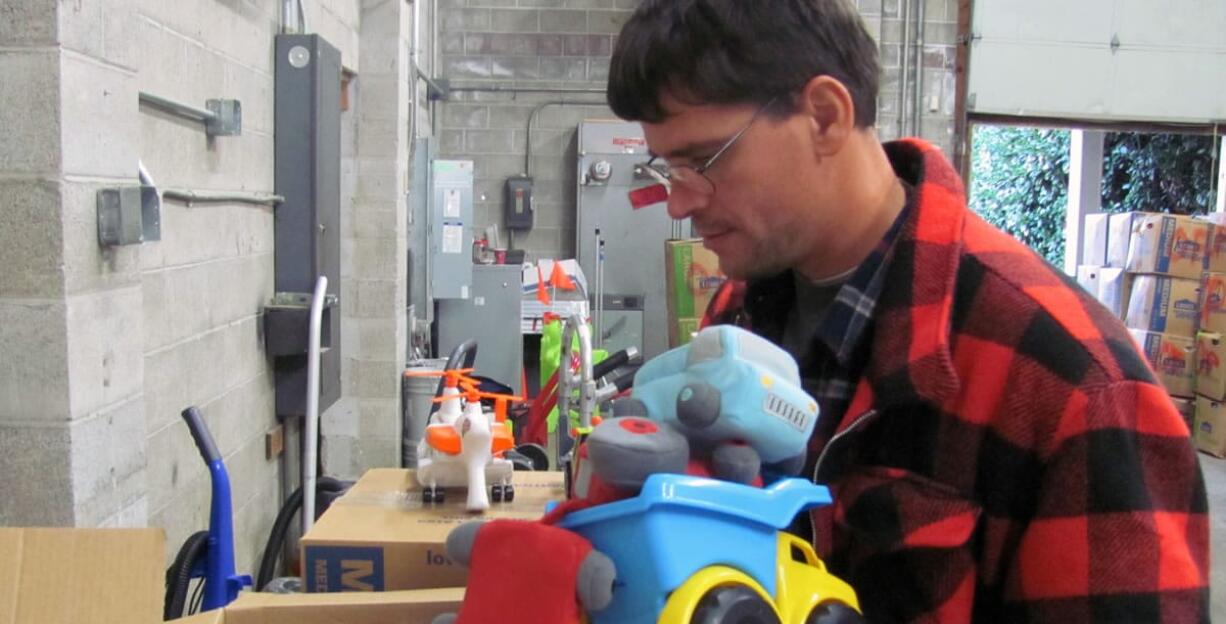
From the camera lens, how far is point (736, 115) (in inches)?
37.2

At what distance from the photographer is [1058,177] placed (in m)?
9.48

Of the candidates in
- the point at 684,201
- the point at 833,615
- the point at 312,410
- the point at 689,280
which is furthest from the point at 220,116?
the point at 689,280

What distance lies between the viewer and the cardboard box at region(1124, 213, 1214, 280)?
5.66m

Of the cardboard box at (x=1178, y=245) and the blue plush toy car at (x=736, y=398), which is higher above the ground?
the cardboard box at (x=1178, y=245)

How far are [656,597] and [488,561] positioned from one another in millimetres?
135

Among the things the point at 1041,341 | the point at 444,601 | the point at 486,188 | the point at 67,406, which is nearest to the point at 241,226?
the point at 67,406

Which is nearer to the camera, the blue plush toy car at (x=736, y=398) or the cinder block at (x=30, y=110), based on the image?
the blue plush toy car at (x=736, y=398)

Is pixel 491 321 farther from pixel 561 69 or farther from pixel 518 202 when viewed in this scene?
pixel 561 69

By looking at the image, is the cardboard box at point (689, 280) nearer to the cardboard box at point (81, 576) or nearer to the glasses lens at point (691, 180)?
the glasses lens at point (691, 180)

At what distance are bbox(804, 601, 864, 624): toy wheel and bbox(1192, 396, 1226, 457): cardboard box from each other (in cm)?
577

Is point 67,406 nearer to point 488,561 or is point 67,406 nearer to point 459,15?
point 488,561

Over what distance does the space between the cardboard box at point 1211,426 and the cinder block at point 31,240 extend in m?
5.89

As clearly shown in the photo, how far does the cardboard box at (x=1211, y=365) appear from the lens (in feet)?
18.0

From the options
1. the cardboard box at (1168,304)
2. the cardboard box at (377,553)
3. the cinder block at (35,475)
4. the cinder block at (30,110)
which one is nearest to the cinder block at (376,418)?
the cardboard box at (377,553)
